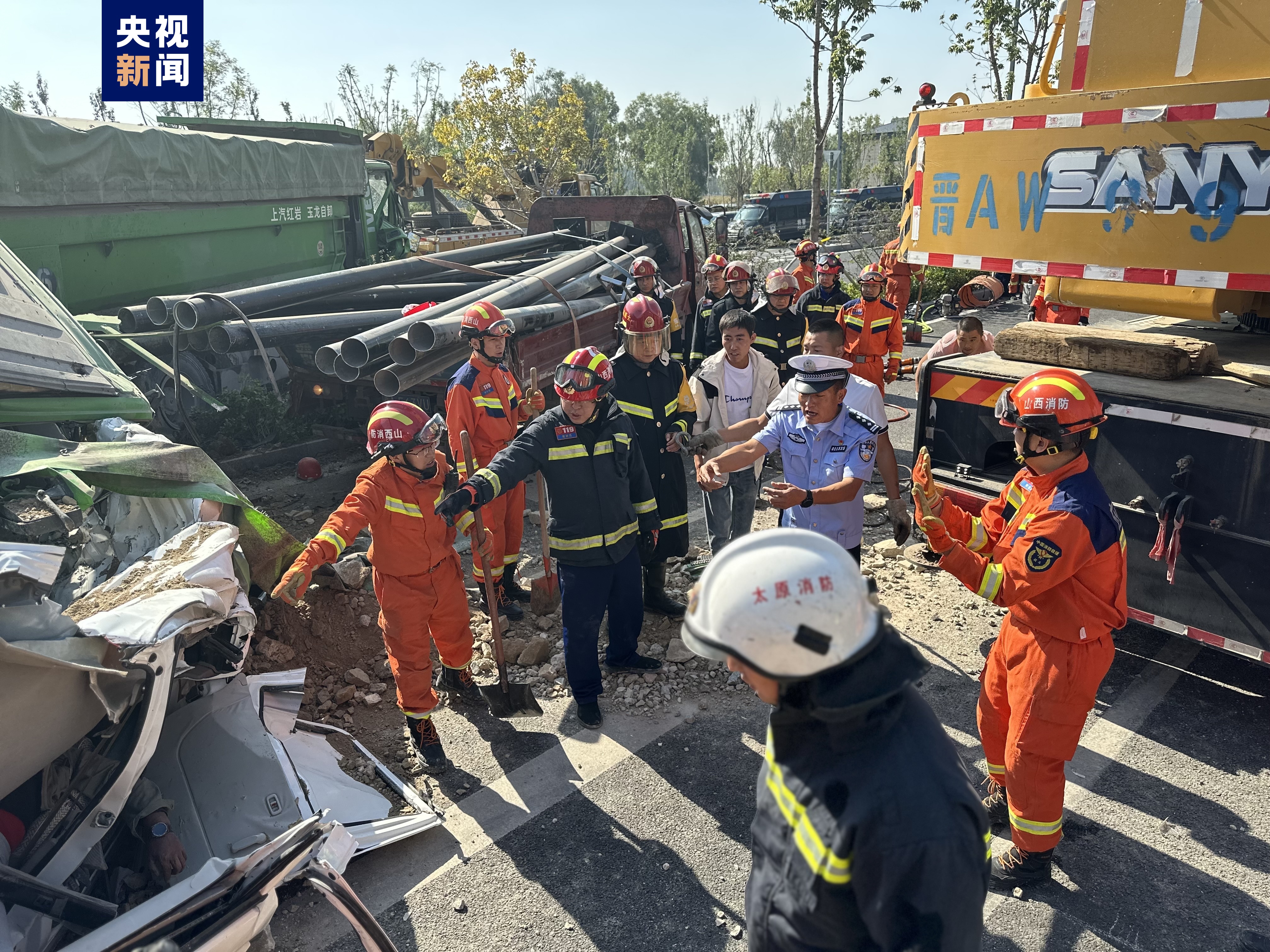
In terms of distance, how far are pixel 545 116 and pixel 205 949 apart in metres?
25.5

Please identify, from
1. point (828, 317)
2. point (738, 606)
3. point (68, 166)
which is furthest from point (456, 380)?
point (68, 166)

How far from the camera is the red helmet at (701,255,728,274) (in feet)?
30.0

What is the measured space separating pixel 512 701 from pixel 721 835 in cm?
137

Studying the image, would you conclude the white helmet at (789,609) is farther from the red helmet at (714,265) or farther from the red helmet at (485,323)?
the red helmet at (714,265)

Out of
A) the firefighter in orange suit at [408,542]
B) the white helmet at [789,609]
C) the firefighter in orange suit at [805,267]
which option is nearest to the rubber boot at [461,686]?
the firefighter in orange suit at [408,542]

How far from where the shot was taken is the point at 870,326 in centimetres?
780

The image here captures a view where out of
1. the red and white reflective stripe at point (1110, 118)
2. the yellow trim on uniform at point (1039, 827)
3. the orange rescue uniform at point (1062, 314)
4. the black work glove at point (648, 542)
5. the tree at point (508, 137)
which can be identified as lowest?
the yellow trim on uniform at point (1039, 827)

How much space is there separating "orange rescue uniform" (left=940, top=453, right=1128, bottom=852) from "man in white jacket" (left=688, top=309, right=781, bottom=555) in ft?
7.72

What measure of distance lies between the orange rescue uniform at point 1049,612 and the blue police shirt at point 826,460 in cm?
89

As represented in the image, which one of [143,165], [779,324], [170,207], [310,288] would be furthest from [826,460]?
[170,207]

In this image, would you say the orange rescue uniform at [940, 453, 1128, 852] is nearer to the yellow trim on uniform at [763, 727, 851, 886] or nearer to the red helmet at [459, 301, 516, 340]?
the yellow trim on uniform at [763, 727, 851, 886]

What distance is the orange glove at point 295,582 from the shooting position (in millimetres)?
3666

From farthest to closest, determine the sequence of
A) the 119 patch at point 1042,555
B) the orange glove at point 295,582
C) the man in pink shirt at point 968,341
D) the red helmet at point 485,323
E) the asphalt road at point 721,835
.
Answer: the man in pink shirt at point 968,341, the red helmet at point 485,323, the orange glove at point 295,582, the asphalt road at point 721,835, the 119 patch at point 1042,555

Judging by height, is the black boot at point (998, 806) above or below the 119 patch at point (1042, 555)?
below
